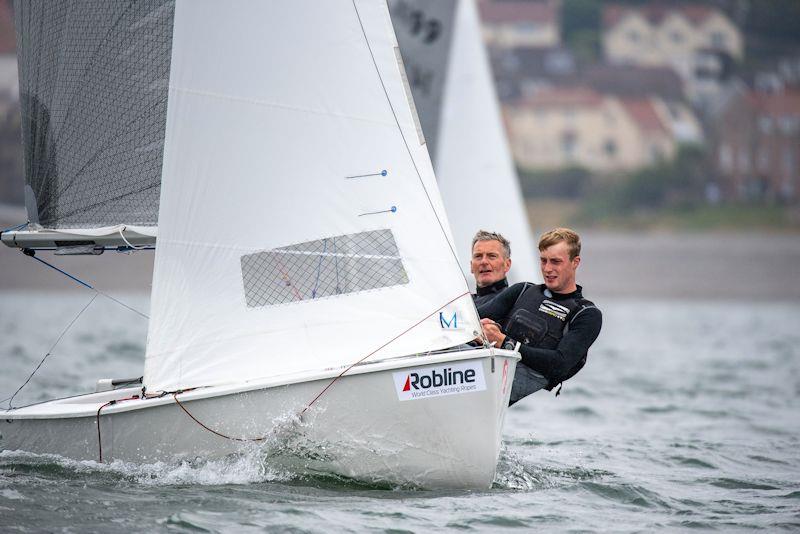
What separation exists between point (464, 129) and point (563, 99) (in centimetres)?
3588

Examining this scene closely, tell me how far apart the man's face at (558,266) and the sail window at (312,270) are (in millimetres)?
900

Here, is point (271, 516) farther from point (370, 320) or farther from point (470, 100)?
point (470, 100)

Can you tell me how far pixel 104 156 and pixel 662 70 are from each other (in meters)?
48.0

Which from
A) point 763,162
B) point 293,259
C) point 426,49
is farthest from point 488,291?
point 763,162

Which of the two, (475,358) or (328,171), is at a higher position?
(328,171)

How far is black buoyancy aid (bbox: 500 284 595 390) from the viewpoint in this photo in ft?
20.7

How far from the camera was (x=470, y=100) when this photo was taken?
14.3 m

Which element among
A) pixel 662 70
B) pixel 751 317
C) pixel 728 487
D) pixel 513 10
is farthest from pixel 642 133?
pixel 728 487

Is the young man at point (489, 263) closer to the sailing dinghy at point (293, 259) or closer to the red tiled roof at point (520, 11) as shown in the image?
the sailing dinghy at point (293, 259)

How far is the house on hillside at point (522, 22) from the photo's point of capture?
55.9 meters

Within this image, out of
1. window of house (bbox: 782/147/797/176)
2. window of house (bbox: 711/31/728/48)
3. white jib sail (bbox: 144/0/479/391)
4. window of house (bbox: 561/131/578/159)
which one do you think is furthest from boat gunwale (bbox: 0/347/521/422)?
window of house (bbox: 711/31/728/48)

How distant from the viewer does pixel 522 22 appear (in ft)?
188

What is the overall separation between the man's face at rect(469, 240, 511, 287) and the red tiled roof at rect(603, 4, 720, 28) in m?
50.7

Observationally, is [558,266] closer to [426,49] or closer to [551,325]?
[551,325]
